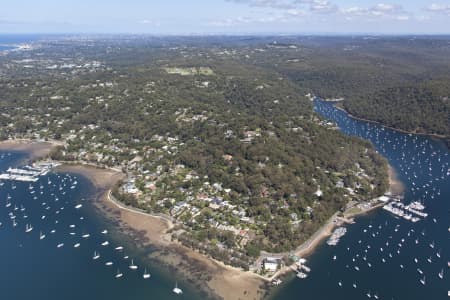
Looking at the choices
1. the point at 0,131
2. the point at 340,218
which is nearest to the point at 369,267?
the point at 340,218

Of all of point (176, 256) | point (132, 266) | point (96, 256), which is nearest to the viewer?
point (132, 266)

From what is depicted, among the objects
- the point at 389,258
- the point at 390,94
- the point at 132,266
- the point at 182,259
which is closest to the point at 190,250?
the point at 182,259

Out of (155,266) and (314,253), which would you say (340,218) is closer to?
(314,253)

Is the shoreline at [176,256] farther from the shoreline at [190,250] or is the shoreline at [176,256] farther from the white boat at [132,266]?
the white boat at [132,266]

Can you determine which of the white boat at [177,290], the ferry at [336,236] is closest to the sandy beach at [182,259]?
the white boat at [177,290]

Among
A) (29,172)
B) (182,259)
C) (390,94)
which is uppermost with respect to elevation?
(390,94)

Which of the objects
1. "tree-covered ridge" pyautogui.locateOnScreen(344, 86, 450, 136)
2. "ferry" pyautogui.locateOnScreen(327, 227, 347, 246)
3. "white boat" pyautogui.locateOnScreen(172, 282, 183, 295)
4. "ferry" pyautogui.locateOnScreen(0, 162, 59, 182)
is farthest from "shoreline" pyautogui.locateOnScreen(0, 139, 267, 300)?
"tree-covered ridge" pyautogui.locateOnScreen(344, 86, 450, 136)

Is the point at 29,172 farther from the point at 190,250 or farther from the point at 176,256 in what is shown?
the point at 190,250
